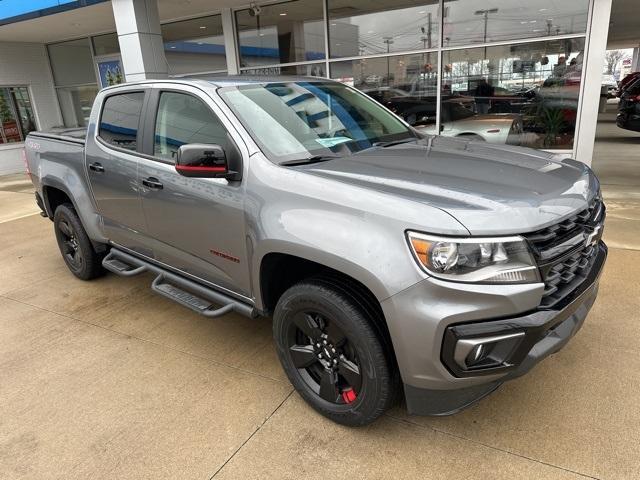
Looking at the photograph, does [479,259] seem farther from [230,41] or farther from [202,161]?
[230,41]

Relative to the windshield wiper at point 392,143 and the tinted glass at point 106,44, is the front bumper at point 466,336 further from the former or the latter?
the tinted glass at point 106,44

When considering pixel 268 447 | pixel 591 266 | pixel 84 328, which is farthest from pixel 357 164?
pixel 84 328

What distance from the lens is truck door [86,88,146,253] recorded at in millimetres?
3650

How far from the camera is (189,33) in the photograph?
11.7m

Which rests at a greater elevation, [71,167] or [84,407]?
[71,167]

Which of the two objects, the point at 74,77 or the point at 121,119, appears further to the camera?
the point at 74,77

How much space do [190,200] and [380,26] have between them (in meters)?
7.70

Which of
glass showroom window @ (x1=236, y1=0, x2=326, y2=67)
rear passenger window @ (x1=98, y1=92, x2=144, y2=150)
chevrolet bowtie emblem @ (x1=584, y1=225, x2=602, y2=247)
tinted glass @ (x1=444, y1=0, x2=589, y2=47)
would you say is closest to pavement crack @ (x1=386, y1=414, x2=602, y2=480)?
chevrolet bowtie emblem @ (x1=584, y1=225, x2=602, y2=247)

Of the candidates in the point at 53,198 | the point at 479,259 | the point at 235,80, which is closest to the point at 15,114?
the point at 53,198

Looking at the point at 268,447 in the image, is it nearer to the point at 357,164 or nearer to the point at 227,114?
the point at 357,164

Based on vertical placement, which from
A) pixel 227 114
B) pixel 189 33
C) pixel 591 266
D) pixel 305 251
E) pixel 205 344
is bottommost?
pixel 205 344

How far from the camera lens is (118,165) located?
374 cm

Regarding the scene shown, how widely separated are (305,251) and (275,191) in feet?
1.32

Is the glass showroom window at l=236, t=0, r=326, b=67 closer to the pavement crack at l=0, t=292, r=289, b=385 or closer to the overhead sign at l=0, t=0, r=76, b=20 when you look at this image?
the overhead sign at l=0, t=0, r=76, b=20
